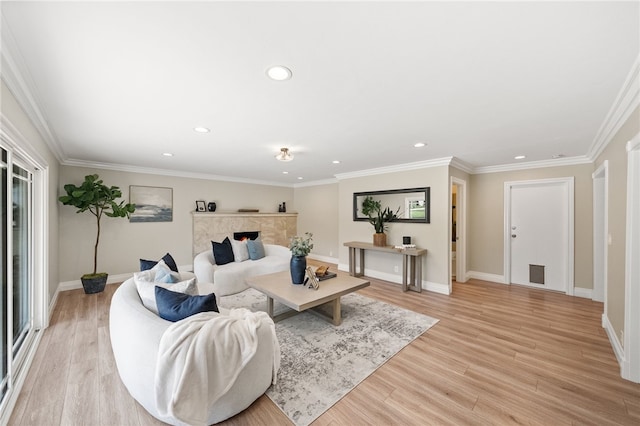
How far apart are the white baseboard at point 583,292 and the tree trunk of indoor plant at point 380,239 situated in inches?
127

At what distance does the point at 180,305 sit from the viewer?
5.87ft

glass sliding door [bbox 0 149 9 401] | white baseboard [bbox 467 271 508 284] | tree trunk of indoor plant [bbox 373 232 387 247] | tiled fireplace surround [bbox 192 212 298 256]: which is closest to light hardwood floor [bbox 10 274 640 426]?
glass sliding door [bbox 0 149 9 401]

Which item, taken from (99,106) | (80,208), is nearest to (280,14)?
(99,106)

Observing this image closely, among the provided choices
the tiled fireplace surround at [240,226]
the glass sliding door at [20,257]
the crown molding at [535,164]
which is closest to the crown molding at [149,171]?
the tiled fireplace surround at [240,226]

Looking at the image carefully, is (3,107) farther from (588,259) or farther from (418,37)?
(588,259)

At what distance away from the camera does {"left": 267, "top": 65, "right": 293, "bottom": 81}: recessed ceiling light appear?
160 centimetres

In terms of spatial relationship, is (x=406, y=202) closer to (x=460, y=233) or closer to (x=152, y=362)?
(x=460, y=233)

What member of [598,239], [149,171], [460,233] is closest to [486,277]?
[460,233]

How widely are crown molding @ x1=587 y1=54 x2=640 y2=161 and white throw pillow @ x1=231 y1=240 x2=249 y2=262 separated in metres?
5.10

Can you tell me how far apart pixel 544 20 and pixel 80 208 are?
6.00 metres

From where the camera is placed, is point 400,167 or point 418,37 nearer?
point 418,37

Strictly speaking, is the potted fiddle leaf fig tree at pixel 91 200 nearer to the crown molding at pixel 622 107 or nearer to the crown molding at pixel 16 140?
the crown molding at pixel 16 140

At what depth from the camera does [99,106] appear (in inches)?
86.8

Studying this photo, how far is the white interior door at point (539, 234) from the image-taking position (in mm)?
4336
